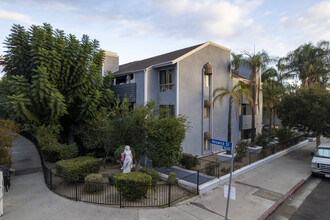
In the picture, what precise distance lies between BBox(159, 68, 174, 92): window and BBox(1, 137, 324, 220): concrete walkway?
803 cm

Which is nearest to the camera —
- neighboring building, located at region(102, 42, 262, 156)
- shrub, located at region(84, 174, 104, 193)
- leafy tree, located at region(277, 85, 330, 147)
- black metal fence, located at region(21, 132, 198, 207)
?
black metal fence, located at region(21, 132, 198, 207)

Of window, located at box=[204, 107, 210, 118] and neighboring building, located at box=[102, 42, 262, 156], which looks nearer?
neighboring building, located at box=[102, 42, 262, 156]

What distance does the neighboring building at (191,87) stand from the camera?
565 inches

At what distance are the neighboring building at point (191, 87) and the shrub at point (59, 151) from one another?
5.52m

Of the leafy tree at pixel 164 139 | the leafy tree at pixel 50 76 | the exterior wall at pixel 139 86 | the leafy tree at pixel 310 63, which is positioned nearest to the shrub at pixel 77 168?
the leafy tree at pixel 164 139

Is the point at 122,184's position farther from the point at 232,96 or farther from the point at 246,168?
the point at 232,96

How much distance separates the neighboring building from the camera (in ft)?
47.1

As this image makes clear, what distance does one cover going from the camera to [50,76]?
1223cm

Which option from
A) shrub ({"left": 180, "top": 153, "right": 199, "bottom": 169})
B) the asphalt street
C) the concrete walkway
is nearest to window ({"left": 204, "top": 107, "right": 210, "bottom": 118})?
shrub ({"left": 180, "top": 153, "right": 199, "bottom": 169})

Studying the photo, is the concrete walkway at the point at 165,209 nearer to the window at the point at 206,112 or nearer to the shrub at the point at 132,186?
the shrub at the point at 132,186

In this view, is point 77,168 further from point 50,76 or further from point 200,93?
point 200,93

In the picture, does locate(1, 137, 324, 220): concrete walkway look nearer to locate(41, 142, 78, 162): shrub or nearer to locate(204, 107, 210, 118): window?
locate(41, 142, 78, 162): shrub

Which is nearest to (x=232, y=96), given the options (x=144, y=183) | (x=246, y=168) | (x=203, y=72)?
(x=203, y=72)

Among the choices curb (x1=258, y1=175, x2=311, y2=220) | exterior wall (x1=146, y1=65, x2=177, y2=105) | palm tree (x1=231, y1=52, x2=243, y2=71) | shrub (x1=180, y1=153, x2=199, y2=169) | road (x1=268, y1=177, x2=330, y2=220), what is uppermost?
palm tree (x1=231, y1=52, x2=243, y2=71)
